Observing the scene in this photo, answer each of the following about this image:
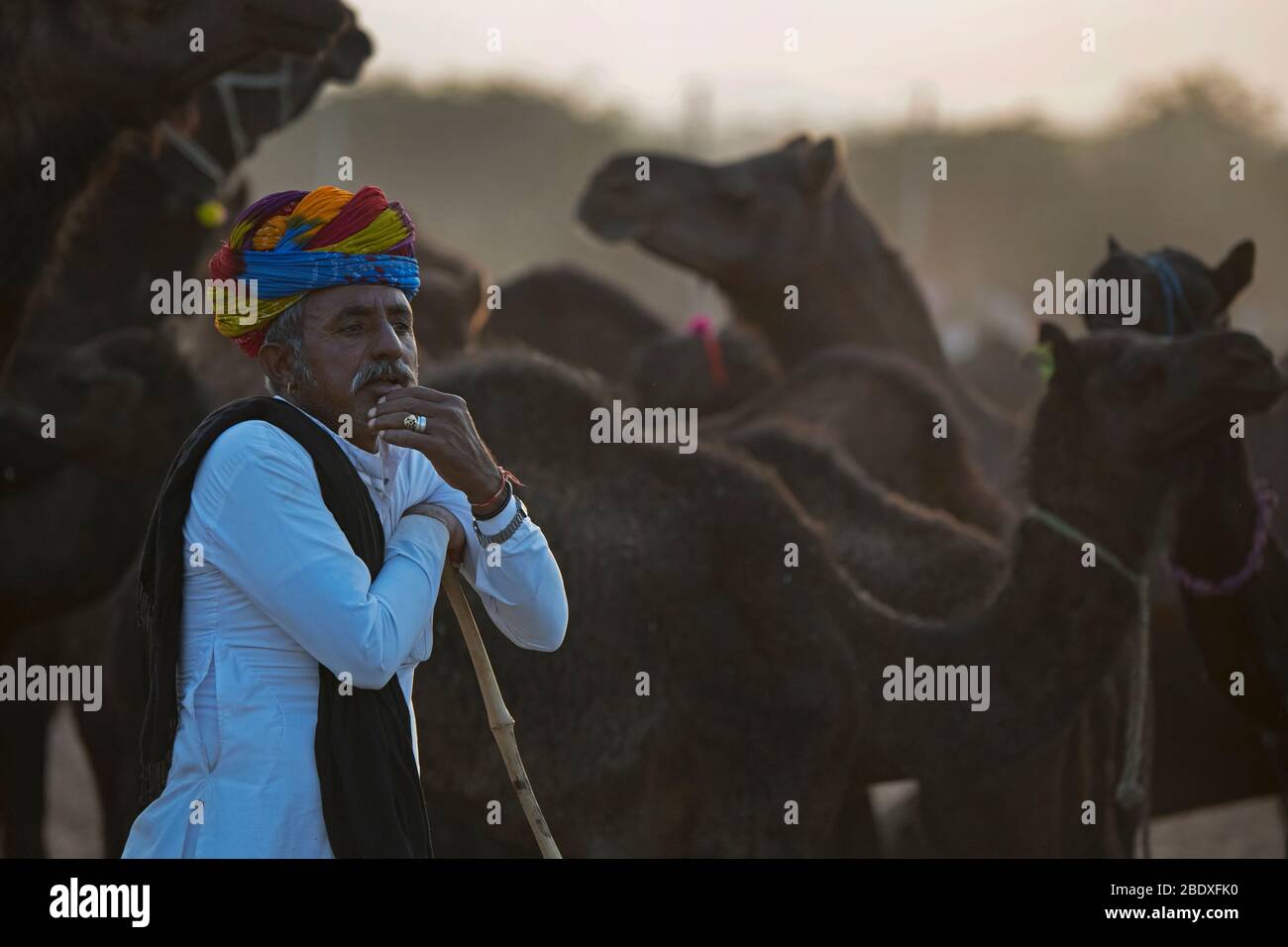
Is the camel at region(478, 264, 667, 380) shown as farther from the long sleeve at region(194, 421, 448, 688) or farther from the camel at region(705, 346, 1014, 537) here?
the long sleeve at region(194, 421, 448, 688)

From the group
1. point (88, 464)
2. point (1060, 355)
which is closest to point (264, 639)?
point (1060, 355)

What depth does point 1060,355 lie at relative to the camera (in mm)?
4574

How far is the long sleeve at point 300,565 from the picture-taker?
8.45 feet

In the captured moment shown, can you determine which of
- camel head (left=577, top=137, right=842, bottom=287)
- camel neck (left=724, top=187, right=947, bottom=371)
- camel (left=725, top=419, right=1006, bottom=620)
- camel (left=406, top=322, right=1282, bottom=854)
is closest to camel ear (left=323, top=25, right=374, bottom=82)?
camel head (left=577, top=137, right=842, bottom=287)

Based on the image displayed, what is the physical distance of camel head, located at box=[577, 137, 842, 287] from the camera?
7.92 m

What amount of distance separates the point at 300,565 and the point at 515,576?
38 cm

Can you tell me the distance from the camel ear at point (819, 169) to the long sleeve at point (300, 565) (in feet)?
18.4

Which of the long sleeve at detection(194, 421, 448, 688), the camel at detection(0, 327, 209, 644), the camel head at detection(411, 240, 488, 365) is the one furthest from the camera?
the camel head at detection(411, 240, 488, 365)

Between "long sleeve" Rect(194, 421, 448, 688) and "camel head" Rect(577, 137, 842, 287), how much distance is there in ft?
17.4

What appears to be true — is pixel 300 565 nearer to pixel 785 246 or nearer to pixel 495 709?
pixel 495 709

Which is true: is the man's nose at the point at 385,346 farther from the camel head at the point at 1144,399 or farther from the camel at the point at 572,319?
the camel at the point at 572,319

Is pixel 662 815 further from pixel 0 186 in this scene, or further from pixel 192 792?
pixel 0 186

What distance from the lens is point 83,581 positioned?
17.6 feet

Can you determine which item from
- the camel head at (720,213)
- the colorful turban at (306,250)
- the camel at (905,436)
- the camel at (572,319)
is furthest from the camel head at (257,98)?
the colorful turban at (306,250)
